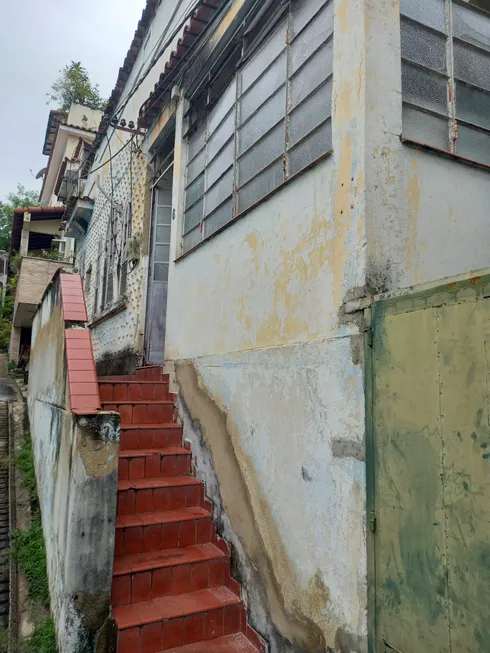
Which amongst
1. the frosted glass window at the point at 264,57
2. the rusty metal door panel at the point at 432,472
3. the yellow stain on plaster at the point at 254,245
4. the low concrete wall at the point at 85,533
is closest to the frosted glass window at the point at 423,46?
the frosted glass window at the point at 264,57

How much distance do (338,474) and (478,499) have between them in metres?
0.84

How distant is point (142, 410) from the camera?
15.2 feet

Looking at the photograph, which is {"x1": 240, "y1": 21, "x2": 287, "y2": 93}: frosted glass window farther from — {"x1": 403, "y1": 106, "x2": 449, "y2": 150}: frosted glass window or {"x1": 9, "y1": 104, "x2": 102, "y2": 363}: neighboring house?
{"x1": 9, "y1": 104, "x2": 102, "y2": 363}: neighboring house

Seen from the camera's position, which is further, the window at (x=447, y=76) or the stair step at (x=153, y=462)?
the stair step at (x=153, y=462)

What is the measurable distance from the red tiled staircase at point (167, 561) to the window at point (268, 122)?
7.71ft

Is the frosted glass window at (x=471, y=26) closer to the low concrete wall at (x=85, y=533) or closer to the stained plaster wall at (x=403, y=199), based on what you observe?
the stained plaster wall at (x=403, y=199)

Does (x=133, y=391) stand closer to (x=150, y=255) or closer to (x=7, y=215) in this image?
(x=150, y=255)

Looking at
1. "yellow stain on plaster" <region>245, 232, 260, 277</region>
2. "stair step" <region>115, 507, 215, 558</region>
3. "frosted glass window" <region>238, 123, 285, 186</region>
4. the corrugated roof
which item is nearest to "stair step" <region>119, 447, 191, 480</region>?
"stair step" <region>115, 507, 215, 558</region>

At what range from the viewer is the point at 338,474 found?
8.02 feet

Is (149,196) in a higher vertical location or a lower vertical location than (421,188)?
higher

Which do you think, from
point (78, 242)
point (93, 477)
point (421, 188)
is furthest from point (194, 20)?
point (78, 242)

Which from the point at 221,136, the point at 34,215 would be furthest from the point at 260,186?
the point at 34,215

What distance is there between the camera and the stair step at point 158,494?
367 centimetres

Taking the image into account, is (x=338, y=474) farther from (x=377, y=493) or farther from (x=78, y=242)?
(x=78, y=242)
